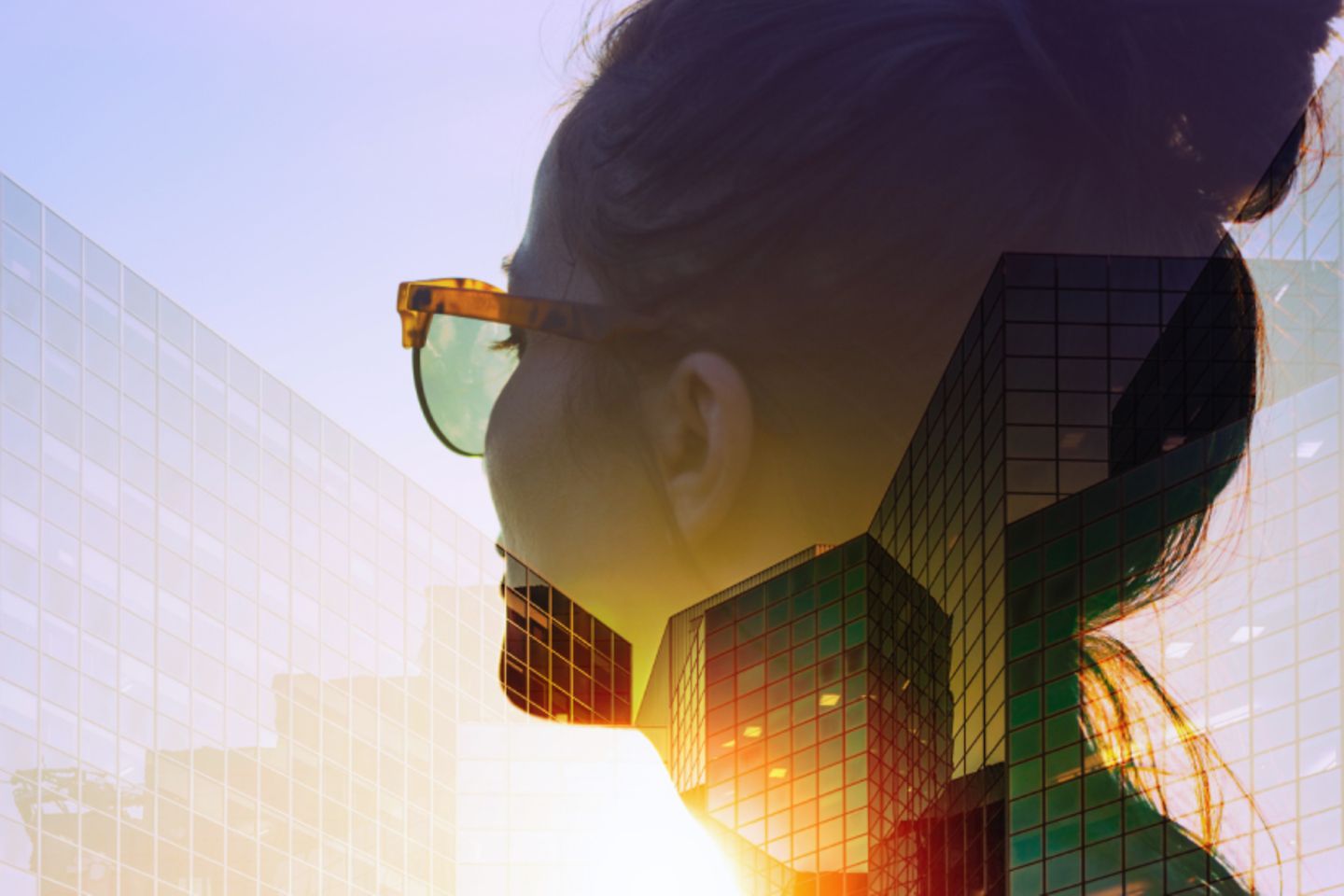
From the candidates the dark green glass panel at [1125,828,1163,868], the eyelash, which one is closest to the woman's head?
the eyelash

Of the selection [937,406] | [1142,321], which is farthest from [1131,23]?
[937,406]

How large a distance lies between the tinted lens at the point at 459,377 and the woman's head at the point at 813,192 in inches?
191

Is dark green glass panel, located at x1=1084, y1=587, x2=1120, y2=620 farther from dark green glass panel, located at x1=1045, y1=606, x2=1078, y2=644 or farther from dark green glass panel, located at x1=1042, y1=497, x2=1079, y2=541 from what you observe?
dark green glass panel, located at x1=1042, y1=497, x2=1079, y2=541

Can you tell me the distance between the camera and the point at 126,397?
176ft

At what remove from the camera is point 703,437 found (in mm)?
16969

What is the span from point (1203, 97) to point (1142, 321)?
3854 centimetres

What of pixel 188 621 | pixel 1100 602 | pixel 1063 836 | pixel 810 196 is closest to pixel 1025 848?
pixel 1063 836

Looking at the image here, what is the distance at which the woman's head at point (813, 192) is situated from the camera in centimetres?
1622

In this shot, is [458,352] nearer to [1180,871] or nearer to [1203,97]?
[1203,97]

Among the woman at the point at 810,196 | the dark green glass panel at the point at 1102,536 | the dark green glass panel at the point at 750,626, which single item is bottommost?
the woman at the point at 810,196

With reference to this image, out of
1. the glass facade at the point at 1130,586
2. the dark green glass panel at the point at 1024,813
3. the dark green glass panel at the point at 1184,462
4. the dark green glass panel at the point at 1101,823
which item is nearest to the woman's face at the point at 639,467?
the glass facade at the point at 1130,586

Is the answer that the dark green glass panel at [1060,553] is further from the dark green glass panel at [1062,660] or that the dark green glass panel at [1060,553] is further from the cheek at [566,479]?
the cheek at [566,479]

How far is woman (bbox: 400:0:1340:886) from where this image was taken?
53.2 feet

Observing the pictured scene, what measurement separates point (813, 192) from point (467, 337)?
24.2 ft
